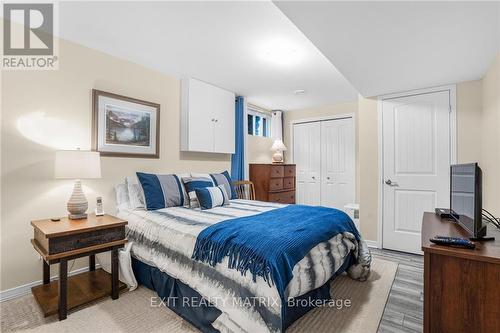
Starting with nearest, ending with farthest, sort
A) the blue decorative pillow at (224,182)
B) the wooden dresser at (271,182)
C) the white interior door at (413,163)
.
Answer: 1. the white interior door at (413,163)
2. the blue decorative pillow at (224,182)
3. the wooden dresser at (271,182)

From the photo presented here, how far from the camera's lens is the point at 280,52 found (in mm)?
2660

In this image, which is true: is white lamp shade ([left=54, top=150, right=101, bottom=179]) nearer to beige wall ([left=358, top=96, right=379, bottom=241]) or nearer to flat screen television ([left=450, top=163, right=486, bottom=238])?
flat screen television ([left=450, top=163, right=486, bottom=238])

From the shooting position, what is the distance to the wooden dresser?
174 inches

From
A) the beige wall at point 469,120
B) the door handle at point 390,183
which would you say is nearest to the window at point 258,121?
the door handle at point 390,183

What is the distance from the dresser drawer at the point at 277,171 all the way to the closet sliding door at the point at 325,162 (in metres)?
0.81

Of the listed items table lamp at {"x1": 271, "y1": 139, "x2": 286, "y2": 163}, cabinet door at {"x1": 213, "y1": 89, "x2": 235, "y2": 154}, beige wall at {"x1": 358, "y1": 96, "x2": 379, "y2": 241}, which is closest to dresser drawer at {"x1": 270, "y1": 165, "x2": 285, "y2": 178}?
table lamp at {"x1": 271, "y1": 139, "x2": 286, "y2": 163}

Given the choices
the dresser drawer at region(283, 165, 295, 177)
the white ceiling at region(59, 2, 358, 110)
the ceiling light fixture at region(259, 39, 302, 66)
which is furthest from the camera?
the dresser drawer at region(283, 165, 295, 177)

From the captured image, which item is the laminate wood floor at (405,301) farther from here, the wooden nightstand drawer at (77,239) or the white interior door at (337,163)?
the wooden nightstand drawer at (77,239)

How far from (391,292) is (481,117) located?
2.27 metres

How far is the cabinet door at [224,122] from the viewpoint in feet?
12.4

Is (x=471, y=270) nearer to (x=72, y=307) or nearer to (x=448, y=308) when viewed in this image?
(x=448, y=308)

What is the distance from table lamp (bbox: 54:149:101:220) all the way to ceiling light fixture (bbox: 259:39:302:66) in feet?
6.41

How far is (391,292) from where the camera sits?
7.48 ft

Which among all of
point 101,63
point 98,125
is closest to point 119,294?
point 98,125
